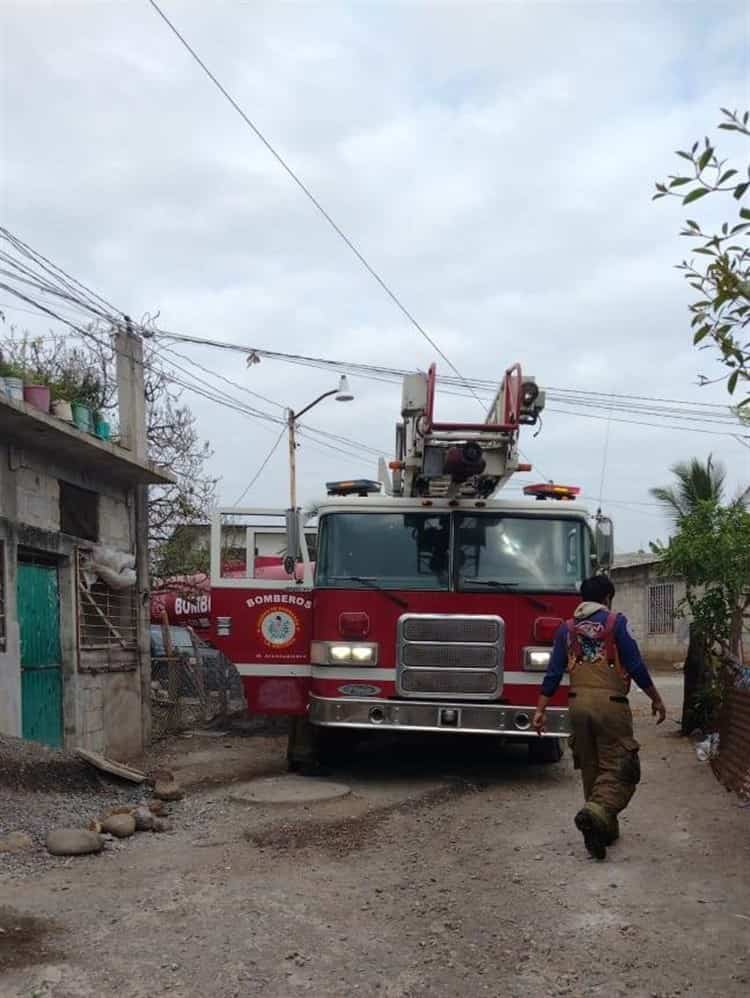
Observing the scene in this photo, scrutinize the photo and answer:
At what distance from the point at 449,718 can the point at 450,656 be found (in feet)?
1.69

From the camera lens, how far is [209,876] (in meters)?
5.84

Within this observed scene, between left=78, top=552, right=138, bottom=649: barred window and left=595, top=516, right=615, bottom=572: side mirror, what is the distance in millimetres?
5311

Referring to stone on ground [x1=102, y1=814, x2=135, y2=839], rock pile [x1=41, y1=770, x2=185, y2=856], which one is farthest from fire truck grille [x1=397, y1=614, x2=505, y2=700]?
stone on ground [x1=102, y1=814, x2=135, y2=839]

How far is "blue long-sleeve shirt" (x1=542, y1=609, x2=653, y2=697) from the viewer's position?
20.1 ft

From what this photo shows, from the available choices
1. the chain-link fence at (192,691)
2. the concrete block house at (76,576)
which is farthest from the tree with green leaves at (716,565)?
the chain-link fence at (192,691)

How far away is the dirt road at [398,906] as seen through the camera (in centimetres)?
423

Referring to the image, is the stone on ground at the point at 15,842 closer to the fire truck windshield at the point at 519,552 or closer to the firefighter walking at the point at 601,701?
the firefighter walking at the point at 601,701

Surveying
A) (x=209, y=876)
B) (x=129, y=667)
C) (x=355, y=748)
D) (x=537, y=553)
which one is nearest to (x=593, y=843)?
(x=209, y=876)

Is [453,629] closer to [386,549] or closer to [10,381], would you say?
[386,549]

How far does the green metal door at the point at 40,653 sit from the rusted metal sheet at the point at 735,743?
6190mm

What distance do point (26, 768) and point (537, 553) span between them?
451cm

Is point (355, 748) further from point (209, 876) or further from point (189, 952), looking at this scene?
point (189, 952)

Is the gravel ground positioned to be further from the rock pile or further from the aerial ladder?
the aerial ladder

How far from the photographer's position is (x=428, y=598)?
8648 millimetres
